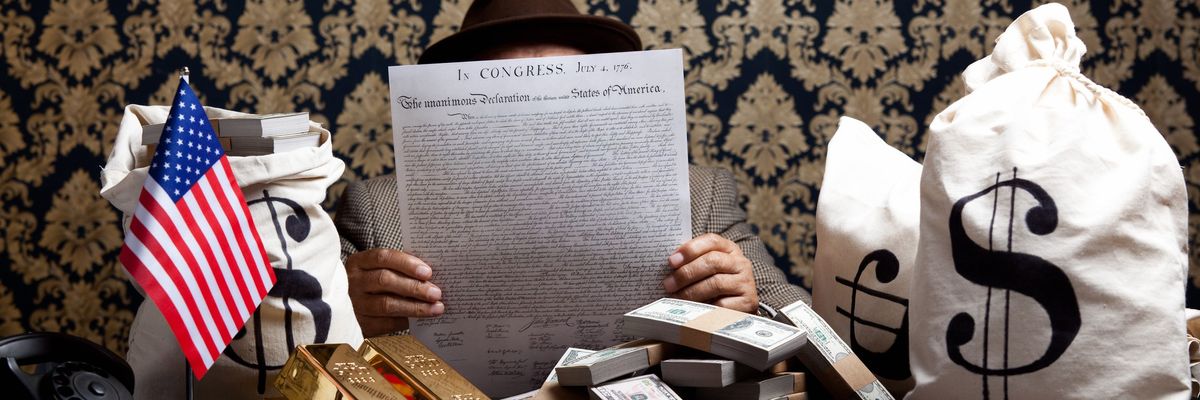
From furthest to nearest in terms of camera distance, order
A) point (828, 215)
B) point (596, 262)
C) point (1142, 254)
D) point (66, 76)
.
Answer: point (66, 76) → point (596, 262) → point (828, 215) → point (1142, 254)

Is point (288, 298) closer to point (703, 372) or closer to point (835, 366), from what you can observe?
point (703, 372)

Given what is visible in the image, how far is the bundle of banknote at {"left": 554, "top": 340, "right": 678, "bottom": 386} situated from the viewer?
2.65 ft

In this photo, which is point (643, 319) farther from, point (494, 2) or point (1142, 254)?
point (494, 2)

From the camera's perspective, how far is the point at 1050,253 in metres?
0.79

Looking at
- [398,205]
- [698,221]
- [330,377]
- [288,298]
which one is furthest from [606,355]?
[698,221]

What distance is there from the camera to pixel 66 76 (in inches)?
88.6

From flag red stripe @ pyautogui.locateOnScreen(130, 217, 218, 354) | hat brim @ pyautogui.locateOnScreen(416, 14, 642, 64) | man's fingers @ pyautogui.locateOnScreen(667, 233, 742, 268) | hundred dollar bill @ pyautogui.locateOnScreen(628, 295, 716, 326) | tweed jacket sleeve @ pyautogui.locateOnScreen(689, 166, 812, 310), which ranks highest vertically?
hat brim @ pyautogui.locateOnScreen(416, 14, 642, 64)

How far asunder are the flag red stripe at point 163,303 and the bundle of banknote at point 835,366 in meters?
0.59

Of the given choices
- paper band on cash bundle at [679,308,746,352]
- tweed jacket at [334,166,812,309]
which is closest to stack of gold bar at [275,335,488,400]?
paper band on cash bundle at [679,308,746,352]

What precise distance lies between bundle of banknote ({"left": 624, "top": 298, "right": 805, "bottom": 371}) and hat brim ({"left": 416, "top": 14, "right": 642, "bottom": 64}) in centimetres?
93

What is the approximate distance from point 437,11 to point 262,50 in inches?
18.2

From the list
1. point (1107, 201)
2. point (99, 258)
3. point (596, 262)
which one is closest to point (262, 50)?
point (99, 258)

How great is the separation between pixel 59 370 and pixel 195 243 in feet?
0.62

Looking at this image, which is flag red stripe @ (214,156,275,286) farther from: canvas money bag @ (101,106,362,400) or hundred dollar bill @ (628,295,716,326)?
hundred dollar bill @ (628,295,716,326)
